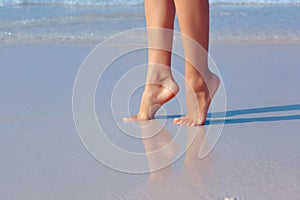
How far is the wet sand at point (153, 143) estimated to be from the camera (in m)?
2.04

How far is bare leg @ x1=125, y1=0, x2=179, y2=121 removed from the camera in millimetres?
2740

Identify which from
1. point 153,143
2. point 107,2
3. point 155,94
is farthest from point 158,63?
point 107,2

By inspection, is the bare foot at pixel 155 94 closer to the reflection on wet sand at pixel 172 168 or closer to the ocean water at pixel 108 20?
the reflection on wet sand at pixel 172 168

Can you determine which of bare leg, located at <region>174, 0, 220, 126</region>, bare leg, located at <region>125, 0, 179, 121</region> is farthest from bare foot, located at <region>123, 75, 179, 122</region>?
bare leg, located at <region>174, 0, 220, 126</region>

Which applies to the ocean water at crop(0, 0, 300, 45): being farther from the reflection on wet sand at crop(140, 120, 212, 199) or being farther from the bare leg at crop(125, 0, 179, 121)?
the reflection on wet sand at crop(140, 120, 212, 199)

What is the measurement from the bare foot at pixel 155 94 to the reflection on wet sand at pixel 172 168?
0.17 ft

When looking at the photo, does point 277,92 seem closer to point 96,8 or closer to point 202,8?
point 202,8

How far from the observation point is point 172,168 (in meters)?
2.23

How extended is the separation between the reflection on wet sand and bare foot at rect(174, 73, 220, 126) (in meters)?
0.05

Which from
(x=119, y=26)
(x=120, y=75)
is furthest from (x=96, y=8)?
(x=120, y=75)

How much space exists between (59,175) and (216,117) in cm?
88

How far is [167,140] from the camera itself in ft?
8.43

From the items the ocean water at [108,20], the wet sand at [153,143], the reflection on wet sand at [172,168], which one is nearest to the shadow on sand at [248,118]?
the wet sand at [153,143]

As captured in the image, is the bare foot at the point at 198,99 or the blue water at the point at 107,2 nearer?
the bare foot at the point at 198,99
